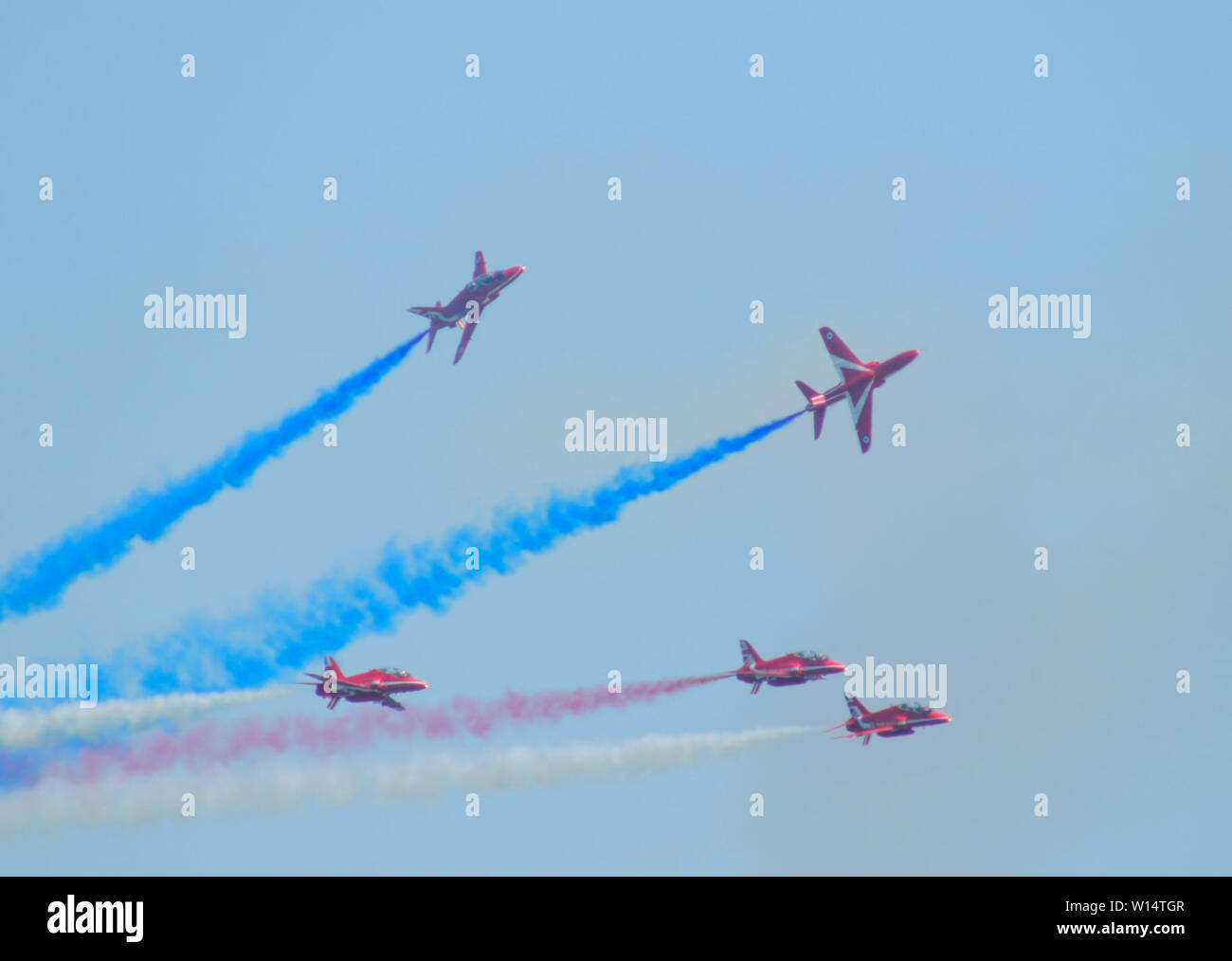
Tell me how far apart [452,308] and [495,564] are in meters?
9.23

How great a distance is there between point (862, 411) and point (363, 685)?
67.7ft

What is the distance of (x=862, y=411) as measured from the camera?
91750 mm

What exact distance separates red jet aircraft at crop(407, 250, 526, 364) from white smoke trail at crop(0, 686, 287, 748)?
1433cm

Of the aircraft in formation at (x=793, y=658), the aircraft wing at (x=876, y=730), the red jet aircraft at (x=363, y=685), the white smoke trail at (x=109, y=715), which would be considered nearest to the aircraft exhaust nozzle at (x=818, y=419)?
the aircraft in formation at (x=793, y=658)

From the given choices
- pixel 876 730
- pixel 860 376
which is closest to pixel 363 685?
pixel 876 730

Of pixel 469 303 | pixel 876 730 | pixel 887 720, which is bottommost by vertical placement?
pixel 876 730

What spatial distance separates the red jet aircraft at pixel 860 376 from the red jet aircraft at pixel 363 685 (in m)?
16.7

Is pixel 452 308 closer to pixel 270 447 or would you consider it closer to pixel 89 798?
pixel 270 447

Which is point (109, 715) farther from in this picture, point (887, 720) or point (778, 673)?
point (887, 720)

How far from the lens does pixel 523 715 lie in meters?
86.8

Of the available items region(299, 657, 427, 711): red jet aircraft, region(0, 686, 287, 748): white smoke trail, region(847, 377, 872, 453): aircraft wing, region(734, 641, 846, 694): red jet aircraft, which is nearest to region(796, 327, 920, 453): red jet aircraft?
region(847, 377, 872, 453): aircraft wing

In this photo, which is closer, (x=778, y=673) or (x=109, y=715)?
(x=109, y=715)

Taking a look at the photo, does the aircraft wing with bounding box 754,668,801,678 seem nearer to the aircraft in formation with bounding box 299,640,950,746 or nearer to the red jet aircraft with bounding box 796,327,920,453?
the aircraft in formation with bounding box 299,640,950,746

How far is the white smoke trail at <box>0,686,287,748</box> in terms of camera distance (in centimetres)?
8431
